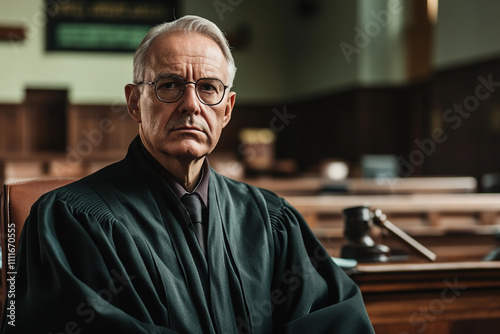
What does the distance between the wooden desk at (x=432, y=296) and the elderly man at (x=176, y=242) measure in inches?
10.8

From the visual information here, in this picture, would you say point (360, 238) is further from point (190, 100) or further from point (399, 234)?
point (190, 100)

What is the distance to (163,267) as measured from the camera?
1396 millimetres

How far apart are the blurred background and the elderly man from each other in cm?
705

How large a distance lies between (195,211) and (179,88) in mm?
316

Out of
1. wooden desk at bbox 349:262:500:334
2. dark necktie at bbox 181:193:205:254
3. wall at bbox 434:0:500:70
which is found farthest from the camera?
wall at bbox 434:0:500:70

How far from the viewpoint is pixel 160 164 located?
156cm

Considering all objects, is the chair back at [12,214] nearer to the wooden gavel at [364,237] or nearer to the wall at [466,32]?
the wooden gavel at [364,237]

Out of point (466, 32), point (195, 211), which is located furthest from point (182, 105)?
point (466, 32)

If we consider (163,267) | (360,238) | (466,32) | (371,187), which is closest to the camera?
(163,267)

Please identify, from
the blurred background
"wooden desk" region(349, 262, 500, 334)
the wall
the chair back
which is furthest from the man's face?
the wall

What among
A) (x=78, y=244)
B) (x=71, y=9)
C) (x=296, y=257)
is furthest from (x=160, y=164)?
(x=71, y=9)

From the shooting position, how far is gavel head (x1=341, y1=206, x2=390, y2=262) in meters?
2.00

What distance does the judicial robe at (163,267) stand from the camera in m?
1.30

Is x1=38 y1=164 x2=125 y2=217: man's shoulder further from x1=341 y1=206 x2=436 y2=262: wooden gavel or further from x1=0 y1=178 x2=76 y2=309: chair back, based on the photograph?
x1=341 y1=206 x2=436 y2=262: wooden gavel
